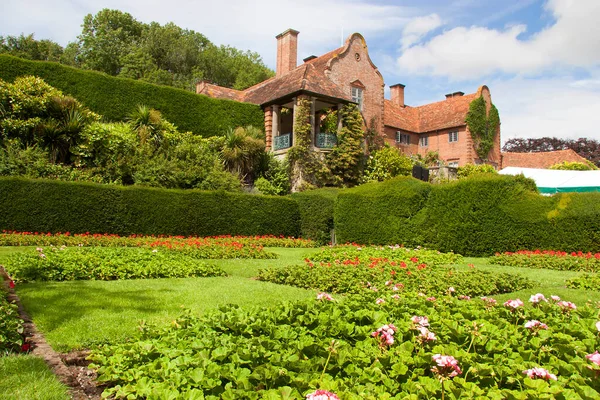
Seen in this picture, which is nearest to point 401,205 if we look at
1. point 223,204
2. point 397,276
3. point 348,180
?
→ point 223,204

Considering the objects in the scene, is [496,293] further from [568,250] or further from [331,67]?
[331,67]

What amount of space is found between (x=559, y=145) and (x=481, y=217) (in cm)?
5815

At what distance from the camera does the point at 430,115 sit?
1604 inches

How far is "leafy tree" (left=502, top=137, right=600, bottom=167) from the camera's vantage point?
58500mm

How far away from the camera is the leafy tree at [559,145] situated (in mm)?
58500

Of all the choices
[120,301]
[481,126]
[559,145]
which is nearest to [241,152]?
[120,301]

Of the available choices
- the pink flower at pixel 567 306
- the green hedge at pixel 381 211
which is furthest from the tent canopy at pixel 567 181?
the pink flower at pixel 567 306

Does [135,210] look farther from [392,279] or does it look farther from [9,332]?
[9,332]

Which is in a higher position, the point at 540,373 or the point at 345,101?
the point at 345,101

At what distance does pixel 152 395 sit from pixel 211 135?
22657mm

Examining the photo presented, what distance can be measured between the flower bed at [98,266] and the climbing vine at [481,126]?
108ft

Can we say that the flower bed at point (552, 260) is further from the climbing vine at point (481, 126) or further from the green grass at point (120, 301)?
the climbing vine at point (481, 126)

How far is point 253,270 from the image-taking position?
31.8 feet

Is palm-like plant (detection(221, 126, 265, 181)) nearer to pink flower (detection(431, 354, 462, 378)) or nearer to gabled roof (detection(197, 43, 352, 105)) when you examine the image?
gabled roof (detection(197, 43, 352, 105))
